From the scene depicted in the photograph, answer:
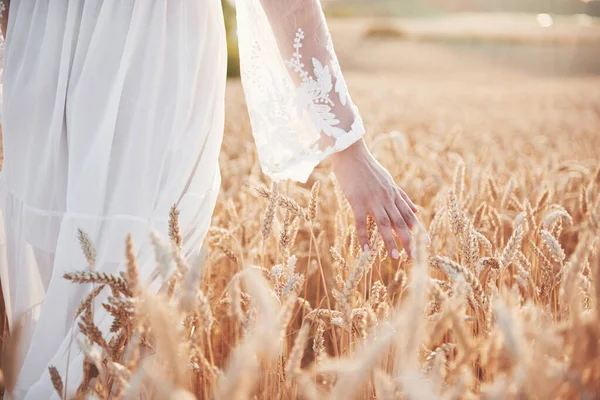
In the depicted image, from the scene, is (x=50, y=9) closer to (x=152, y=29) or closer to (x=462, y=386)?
(x=152, y=29)

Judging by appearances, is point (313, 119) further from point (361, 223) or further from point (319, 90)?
point (361, 223)

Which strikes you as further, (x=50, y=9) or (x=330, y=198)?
(x=330, y=198)

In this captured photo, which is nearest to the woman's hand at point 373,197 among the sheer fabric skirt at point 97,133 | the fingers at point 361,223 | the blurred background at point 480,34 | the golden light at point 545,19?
the fingers at point 361,223

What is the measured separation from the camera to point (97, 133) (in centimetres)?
106

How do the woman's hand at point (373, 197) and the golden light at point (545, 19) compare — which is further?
the golden light at point (545, 19)

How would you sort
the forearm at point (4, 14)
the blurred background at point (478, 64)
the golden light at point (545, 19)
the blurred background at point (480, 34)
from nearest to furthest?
1. the forearm at point (4, 14)
2. the blurred background at point (478, 64)
3. the golden light at point (545, 19)
4. the blurred background at point (480, 34)

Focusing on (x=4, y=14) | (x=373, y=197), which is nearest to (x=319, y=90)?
(x=373, y=197)

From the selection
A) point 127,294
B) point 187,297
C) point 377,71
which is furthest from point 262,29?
point 377,71

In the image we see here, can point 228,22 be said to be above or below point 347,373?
above

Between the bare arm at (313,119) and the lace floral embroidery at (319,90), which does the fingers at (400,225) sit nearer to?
the bare arm at (313,119)

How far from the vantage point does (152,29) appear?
3.50ft

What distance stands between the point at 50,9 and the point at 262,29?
457 mm

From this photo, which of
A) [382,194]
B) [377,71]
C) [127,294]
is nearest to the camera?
[127,294]
